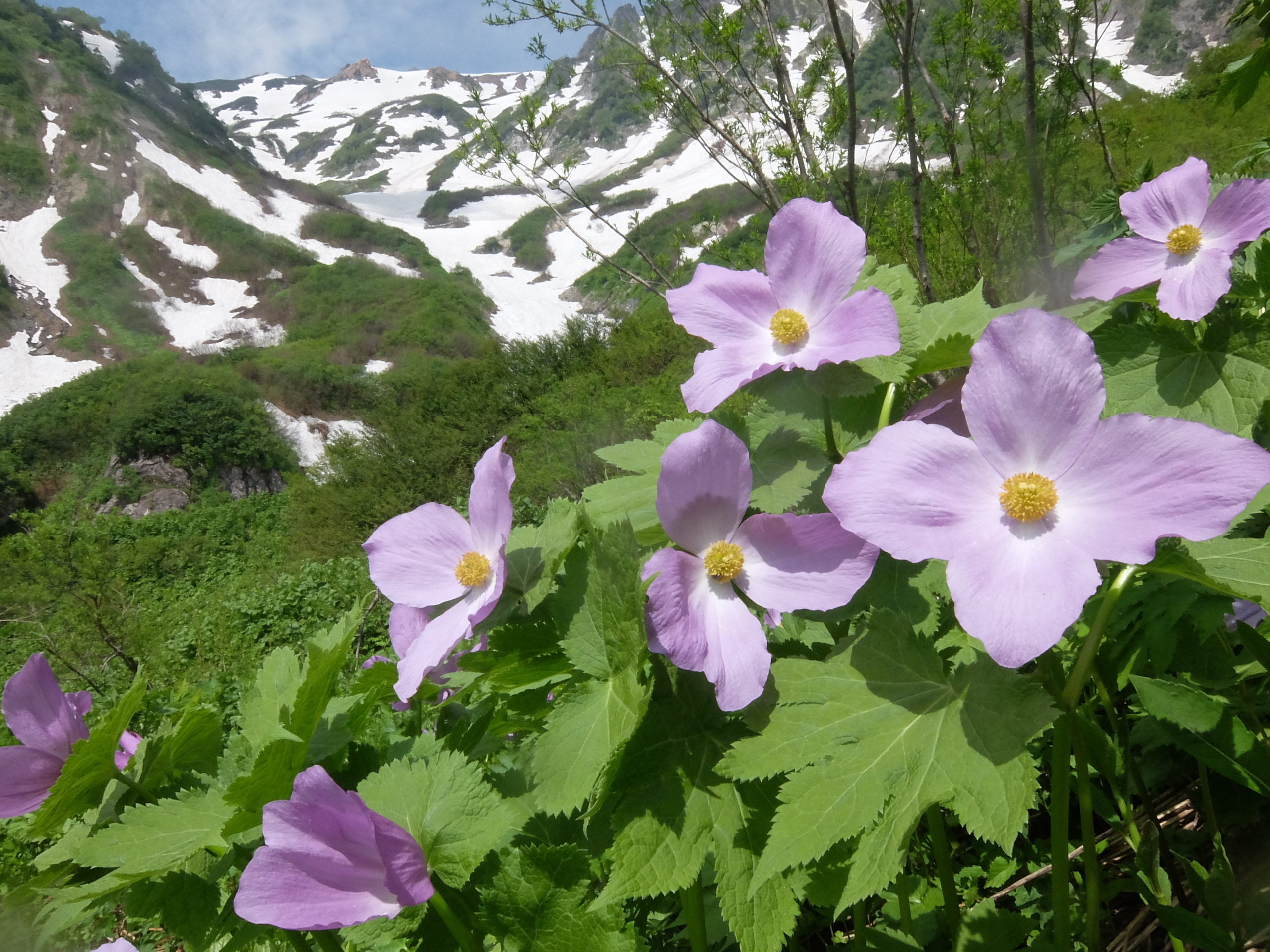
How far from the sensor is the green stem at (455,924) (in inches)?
28.5

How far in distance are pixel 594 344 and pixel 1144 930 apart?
21.5 m

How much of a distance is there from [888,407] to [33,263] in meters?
52.5

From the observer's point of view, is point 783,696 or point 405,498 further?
point 405,498

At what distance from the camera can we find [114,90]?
161 feet

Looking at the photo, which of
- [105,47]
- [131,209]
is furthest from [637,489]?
[105,47]

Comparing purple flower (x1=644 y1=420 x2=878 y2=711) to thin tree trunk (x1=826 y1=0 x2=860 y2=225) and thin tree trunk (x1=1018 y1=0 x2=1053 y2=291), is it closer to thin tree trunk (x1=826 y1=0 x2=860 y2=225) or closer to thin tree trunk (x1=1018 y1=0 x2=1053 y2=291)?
thin tree trunk (x1=1018 y1=0 x2=1053 y2=291)

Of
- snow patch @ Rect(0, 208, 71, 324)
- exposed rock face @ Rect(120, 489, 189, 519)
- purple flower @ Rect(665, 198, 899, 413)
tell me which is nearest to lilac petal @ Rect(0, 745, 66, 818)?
purple flower @ Rect(665, 198, 899, 413)

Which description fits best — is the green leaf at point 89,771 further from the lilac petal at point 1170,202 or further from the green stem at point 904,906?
the lilac petal at point 1170,202

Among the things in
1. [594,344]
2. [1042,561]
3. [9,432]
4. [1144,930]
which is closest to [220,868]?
[1042,561]

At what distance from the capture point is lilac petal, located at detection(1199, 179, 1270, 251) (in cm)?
92

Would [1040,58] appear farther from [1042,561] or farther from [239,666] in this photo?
[239,666]

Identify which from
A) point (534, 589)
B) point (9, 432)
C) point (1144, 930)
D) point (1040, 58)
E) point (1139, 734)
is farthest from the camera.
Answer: point (9, 432)

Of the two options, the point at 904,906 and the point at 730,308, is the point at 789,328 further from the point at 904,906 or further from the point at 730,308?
the point at 904,906

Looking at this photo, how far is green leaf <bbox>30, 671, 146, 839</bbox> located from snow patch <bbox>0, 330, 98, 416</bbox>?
40.4 metres
